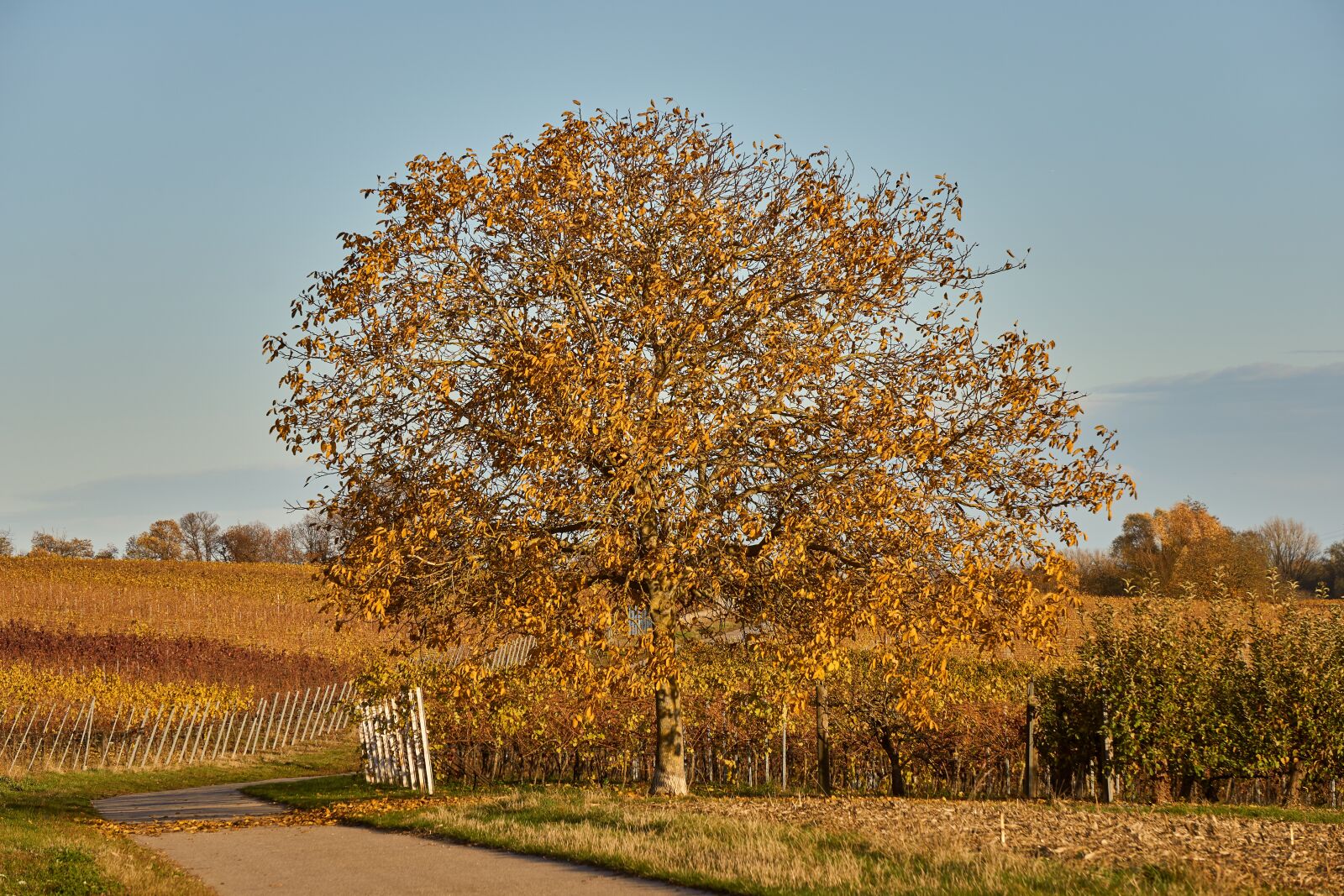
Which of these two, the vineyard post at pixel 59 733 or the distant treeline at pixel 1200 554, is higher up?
the distant treeline at pixel 1200 554

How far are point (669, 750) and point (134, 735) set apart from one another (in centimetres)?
1939

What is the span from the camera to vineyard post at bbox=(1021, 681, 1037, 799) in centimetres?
1575

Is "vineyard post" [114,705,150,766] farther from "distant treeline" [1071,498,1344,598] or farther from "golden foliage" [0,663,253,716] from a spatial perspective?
"distant treeline" [1071,498,1344,598]

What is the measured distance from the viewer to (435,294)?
13891 millimetres

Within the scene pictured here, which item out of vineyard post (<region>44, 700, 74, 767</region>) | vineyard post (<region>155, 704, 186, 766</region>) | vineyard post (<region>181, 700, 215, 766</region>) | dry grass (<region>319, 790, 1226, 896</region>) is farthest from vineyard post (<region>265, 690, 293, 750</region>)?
dry grass (<region>319, 790, 1226, 896</region>)

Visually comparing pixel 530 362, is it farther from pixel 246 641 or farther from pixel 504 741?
pixel 246 641

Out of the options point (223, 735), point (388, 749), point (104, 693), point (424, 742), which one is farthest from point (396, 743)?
point (104, 693)

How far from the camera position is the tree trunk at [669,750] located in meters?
15.3

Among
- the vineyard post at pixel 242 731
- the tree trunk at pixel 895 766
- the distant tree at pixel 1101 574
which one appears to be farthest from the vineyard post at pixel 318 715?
the distant tree at pixel 1101 574

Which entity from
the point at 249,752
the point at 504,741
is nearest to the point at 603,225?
the point at 504,741

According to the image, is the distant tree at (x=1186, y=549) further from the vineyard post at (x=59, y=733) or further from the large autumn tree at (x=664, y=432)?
the vineyard post at (x=59, y=733)

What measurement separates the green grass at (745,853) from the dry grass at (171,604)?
30.2 metres

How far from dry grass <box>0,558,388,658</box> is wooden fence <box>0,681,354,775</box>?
927 centimetres

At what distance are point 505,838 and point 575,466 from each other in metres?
4.25
